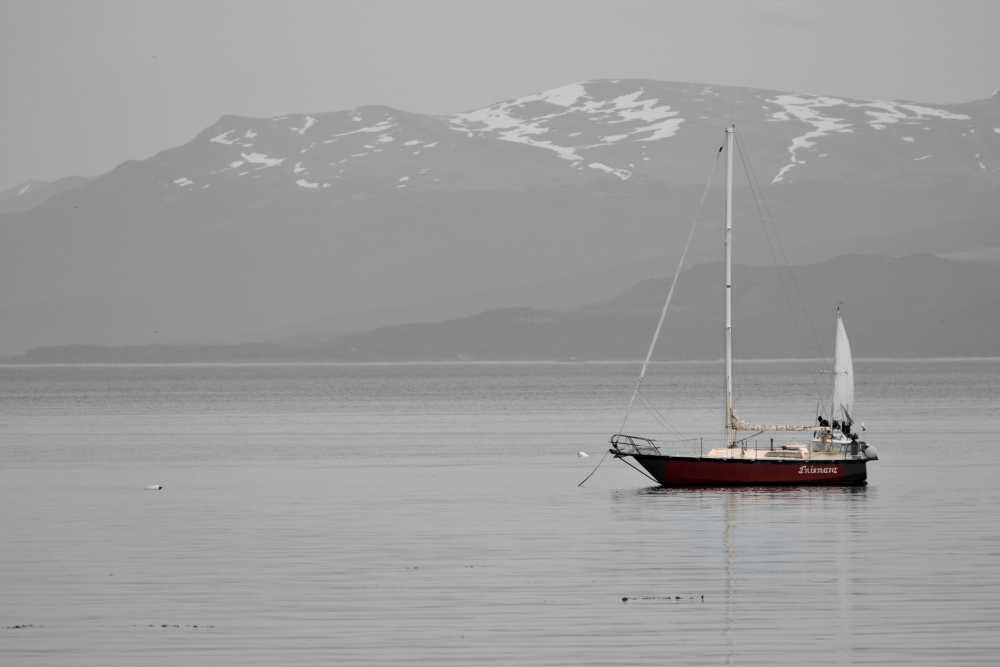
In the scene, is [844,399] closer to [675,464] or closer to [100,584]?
[675,464]

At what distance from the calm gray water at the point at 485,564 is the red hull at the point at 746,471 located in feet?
2.18

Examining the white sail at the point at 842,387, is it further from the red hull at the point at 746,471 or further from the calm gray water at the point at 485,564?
the red hull at the point at 746,471

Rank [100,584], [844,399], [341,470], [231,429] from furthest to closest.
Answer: [231,429] < [341,470] < [844,399] < [100,584]

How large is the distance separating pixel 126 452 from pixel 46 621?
61.8 meters

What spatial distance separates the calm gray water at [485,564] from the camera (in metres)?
28.9

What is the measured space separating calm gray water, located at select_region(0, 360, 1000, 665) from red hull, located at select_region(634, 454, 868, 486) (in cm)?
66

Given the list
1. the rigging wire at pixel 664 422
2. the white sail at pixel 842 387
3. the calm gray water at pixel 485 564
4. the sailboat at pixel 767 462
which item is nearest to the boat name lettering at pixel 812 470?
the sailboat at pixel 767 462

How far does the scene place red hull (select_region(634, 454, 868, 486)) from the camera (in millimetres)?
59062

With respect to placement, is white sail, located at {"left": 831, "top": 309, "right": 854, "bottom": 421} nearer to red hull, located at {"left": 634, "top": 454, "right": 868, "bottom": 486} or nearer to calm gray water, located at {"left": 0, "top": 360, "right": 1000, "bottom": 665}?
calm gray water, located at {"left": 0, "top": 360, "right": 1000, "bottom": 665}

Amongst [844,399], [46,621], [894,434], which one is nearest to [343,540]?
[46,621]

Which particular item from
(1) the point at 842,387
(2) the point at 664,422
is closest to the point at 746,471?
(1) the point at 842,387

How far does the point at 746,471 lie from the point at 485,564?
22149 mm

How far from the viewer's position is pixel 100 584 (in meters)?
36.6

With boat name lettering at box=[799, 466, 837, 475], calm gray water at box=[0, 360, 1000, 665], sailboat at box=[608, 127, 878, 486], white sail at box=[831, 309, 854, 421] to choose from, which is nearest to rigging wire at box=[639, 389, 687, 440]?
calm gray water at box=[0, 360, 1000, 665]
